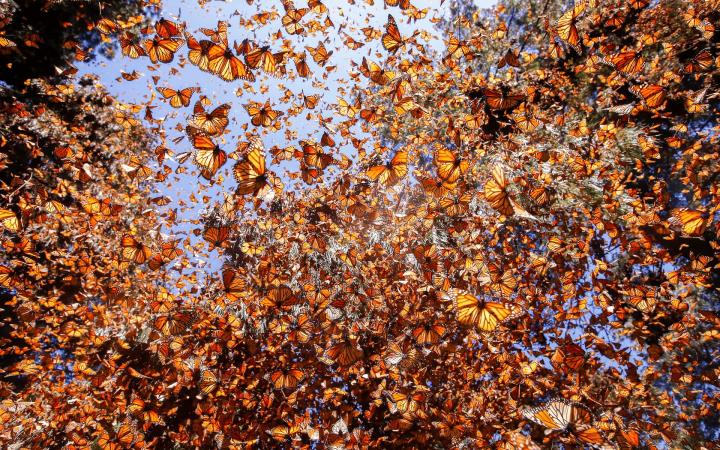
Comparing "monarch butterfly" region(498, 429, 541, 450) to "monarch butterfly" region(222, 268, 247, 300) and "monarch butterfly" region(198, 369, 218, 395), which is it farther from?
"monarch butterfly" region(198, 369, 218, 395)

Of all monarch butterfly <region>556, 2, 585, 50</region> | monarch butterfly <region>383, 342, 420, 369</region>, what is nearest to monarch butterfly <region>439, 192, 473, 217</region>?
monarch butterfly <region>556, 2, 585, 50</region>

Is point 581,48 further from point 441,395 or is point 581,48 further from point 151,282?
point 151,282

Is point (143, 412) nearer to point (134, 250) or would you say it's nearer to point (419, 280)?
point (134, 250)

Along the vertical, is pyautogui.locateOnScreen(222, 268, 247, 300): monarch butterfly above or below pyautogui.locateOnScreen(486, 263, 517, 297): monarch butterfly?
below

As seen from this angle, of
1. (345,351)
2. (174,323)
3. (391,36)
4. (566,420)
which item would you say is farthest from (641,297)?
(174,323)

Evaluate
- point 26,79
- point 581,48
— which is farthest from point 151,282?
point 581,48

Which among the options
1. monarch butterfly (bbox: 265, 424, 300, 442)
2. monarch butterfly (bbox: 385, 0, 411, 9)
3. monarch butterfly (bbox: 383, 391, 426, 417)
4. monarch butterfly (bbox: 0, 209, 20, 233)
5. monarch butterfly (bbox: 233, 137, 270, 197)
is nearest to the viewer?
monarch butterfly (bbox: 233, 137, 270, 197)
